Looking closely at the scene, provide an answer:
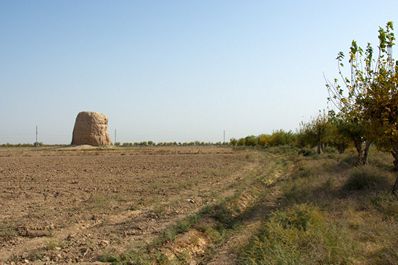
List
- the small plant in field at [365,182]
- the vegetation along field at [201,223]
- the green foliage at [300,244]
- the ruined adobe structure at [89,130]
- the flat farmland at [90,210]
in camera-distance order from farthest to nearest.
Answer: the ruined adobe structure at [89,130] → the small plant in field at [365,182] → the flat farmland at [90,210] → the vegetation along field at [201,223] → the green foliage at [300,244]

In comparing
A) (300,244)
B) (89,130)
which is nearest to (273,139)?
(89,130)

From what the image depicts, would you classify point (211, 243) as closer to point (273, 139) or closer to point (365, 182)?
point (365, 182)

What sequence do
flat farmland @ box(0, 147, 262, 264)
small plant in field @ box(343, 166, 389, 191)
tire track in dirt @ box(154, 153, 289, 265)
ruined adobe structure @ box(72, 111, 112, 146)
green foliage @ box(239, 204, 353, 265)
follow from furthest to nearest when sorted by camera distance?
ruined adobe structure @ box(72, 111, 112, 146) < small plant in field @ box(343, 166, 389, 191) < flat farmland @ box(0, 147, 262, 264) < tire track in dirt @ box(154, 153, 289, 265) < green foliage @ box(239, 204, 353, 265)

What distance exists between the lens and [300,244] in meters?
9.77

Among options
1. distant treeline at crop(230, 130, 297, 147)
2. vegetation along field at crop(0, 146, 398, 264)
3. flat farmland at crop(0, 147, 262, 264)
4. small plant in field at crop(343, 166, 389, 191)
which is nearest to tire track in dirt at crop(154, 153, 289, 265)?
vegetation along field at crop(0, 146, 398, 264)

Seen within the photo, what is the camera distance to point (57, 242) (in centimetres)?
1117

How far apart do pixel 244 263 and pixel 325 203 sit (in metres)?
7.46

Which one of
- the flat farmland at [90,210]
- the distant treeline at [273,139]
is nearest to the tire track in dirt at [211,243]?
the flat farmland at [90,210]

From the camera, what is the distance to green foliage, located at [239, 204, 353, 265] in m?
8.50

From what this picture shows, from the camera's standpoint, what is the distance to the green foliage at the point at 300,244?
27.9 feet

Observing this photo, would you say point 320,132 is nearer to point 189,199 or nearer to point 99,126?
point 189,199

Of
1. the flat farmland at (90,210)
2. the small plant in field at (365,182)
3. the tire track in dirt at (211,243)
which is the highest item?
the small plant in field at (365,182)

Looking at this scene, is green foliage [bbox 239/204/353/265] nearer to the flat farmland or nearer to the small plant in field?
the flat farmland

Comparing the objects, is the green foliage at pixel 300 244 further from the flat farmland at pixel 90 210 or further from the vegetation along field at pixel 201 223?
the flat farmland at pixel 90 210
